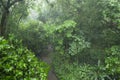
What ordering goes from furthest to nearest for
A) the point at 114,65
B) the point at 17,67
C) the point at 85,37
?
the point at 85,37, the point at 114,65, the point at 17,67

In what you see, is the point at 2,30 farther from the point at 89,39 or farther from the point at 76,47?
the point at 89,39

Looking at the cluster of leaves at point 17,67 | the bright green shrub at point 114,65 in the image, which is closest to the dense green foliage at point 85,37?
the bright green shrub at point 114,65

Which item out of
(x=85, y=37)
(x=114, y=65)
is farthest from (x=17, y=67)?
(x=85, y=37)

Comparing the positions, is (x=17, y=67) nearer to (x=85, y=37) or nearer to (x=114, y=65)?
(x=114, y=65)

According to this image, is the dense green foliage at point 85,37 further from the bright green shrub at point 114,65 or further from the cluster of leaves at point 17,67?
the cluster of leaves at point 17,67

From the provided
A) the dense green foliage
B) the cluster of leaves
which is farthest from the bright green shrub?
the cluster of leaves

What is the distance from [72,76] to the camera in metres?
11.0

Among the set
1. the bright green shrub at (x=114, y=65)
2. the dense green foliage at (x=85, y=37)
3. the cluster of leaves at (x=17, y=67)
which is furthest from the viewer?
the dense green foliage at (x=85, y=37)

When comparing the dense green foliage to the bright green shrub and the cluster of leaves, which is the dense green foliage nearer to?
the bright green shrub

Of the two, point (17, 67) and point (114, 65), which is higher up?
point (17, 67)

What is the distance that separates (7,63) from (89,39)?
931 centimetres

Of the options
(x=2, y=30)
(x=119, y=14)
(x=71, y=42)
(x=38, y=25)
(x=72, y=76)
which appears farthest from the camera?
(x=38, y=25)

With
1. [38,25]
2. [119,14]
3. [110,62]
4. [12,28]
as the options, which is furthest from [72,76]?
[38,25]

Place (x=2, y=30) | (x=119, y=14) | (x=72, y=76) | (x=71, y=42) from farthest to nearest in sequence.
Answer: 1. (x=71, y=42)
2. (x=72, y=76)
3. (x=2, y=30)
4. (x=119, y=14)
